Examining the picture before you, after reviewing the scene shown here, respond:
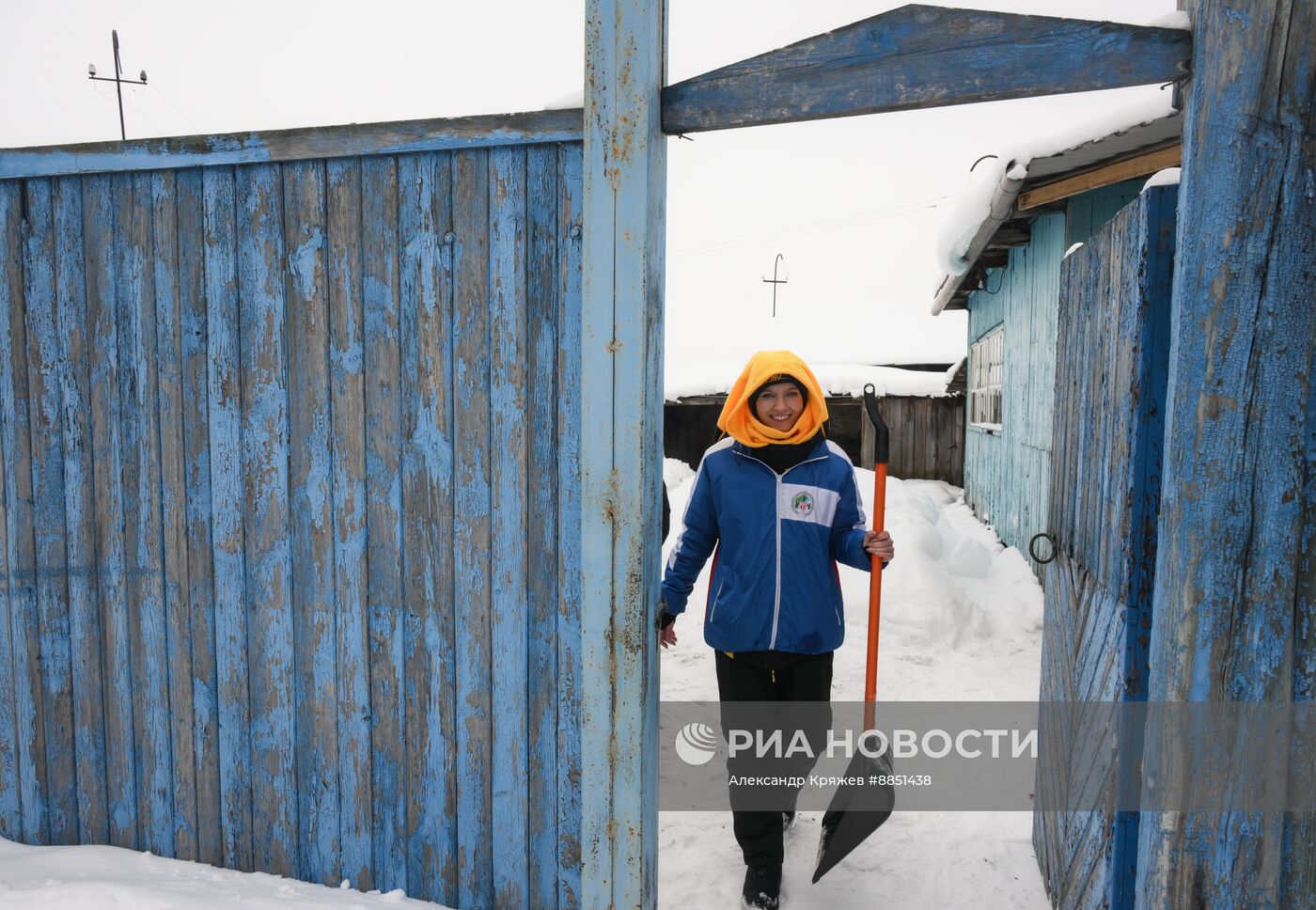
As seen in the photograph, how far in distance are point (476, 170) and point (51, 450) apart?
1.73 meters

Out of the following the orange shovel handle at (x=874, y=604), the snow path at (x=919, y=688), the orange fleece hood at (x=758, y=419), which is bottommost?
the snow path at (x=919, y=688)

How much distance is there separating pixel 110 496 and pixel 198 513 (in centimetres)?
34

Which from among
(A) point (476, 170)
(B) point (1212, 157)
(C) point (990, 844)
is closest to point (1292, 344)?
(B) point (1212, 157)

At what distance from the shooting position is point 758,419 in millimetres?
2604

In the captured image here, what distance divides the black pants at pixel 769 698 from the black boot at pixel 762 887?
0.08ft

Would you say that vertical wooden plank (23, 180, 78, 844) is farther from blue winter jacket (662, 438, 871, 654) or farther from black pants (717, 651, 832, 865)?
black pants (717, 651, 832, 865)

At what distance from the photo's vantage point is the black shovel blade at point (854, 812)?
2.56 m

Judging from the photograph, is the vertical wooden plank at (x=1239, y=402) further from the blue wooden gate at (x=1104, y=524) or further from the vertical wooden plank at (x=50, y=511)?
the vertical wooden plank at (x=50, y=511)

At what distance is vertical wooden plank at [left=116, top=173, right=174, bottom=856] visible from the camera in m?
2.46

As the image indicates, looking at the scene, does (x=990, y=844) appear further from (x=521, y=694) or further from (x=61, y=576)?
(x=61, y=576)

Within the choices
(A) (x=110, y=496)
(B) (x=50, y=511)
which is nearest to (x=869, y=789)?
(A) (x=110, y=496)

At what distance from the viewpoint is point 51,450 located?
2.58 metres

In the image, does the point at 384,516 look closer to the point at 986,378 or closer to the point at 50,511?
the point at 50,511

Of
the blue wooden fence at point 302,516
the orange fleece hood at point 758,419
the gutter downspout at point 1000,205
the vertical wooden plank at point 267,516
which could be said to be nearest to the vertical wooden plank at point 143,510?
the blue wooden fence at point 302,516
